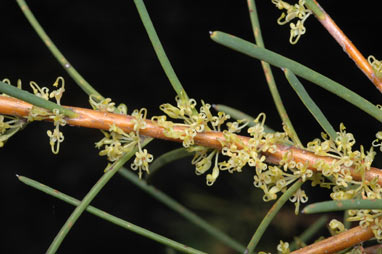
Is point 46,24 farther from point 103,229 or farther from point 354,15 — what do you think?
point 354,15

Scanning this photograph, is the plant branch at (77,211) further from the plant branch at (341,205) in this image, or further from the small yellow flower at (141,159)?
the plant branch at (341,205)

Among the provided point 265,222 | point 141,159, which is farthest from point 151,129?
point 265,222

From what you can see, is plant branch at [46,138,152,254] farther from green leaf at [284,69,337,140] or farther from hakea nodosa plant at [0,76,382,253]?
green leaf at [284,69,337,140]

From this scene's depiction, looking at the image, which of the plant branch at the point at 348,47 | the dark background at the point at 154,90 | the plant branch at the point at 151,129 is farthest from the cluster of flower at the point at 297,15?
the dark background at the point at 154,90

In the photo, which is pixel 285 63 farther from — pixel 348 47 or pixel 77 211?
pixel 77 211

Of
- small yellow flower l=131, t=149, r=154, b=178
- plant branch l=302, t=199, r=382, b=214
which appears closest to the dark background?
small yellow flower l=131, t=149, r=154, b=178

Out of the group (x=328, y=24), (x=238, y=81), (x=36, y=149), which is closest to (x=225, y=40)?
(x=328, y=24)
